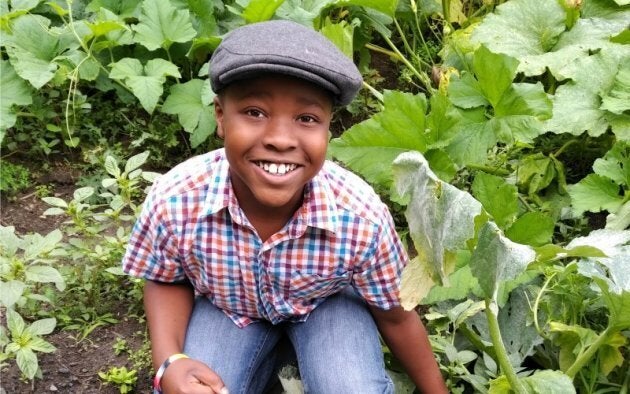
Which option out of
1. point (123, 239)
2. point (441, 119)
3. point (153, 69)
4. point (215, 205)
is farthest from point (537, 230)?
point (153, 69)

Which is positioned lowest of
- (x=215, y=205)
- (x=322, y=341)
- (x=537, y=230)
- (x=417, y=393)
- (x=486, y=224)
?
(x=417, y=393)

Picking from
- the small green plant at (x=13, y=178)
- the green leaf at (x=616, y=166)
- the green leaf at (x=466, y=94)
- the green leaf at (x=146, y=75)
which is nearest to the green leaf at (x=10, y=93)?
the small green plant at (x=13, y=178)

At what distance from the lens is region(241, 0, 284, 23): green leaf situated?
3119mm

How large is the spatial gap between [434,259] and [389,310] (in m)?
0.54

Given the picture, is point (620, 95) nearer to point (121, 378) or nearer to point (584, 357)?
point (584, 357)

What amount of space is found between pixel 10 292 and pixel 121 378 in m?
0.41

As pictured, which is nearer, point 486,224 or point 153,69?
point 486,224

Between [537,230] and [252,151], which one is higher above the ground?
[252,151]

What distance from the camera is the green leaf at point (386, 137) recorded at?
101 inches

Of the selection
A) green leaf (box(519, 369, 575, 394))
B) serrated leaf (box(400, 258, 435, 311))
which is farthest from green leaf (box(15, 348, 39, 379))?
green leaf (box(519, 369, 575, 394))

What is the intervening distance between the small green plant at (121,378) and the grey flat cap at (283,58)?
1.03 meters

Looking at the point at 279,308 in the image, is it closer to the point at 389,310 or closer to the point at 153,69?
the point at 389,310

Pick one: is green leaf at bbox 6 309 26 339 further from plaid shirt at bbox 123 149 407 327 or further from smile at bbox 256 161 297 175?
smile at bbox 256 161 297 175

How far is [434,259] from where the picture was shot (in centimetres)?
168
